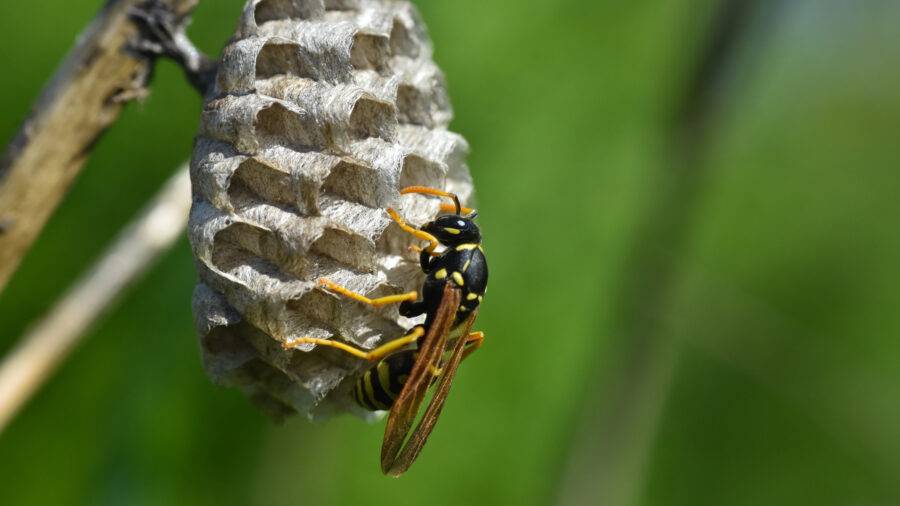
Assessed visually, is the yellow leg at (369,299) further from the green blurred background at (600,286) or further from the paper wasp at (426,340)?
the green blurred background at (600,286)

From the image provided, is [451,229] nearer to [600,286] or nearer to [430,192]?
[430,192]

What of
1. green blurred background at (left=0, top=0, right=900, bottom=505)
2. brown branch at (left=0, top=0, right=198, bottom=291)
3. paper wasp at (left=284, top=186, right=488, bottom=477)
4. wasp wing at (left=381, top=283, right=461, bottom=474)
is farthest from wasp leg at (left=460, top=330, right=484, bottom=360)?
brown branch at (left=0, top=0, right=198, bottom=291)

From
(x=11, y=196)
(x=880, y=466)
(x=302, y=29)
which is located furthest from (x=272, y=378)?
(x=880, y=466)

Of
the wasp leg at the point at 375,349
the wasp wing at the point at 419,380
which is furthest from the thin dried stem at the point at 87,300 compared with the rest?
the wasp wing at the point at 419,380

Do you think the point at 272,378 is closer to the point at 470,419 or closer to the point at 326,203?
the point at 326,203

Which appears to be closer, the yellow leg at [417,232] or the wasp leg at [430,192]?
the yellow leg at [417,232]

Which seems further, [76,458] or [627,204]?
[627,204]

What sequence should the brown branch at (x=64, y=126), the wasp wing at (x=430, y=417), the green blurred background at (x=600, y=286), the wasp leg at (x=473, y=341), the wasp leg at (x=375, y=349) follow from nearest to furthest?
the wasp leg at (x=375, y=349), the brown branch at (x=64, y=126), the wasp wing at (x=430, y=417), the wasp leg at (x=473, y=341), the green blurred background at (x=600, y=286)

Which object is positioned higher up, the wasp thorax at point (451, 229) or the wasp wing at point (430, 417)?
the wasp thorax at point (451, 229)
